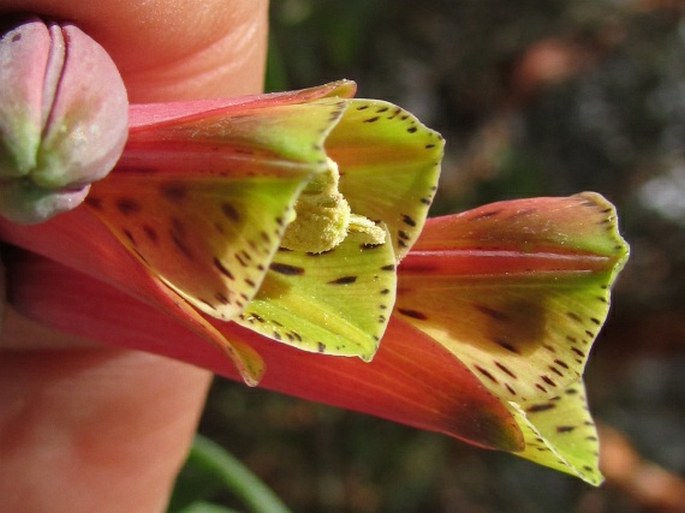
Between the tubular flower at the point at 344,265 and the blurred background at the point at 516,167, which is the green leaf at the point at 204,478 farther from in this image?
the blurred background at the point at 516,167

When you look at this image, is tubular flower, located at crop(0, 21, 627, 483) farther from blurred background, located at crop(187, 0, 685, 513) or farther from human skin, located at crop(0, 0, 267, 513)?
blurred background, located at crop(187, 0, 685, 513)

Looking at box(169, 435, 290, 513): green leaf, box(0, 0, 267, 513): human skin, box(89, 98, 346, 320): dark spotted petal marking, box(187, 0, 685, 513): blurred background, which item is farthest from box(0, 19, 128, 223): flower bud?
box(187, 0, 685, 513): blurred background

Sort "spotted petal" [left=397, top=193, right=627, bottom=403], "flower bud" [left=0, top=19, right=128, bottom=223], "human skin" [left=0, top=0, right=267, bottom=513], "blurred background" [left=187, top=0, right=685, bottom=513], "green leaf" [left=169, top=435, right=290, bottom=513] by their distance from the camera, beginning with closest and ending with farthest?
"flower bud" [left=0, top=19, right=128, bottom=223] → "spotted petal" [left=397, top=193, right=627, bottom=403] → "human skin" [left=0, top=0, right=267, bottom=513] → "green leaf" [left=169, top=435, right=290, bottom=513] → "blurred background" [left=187, top=0, right=685, bottom=513]

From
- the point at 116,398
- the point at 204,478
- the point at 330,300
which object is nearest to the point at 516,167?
the point at 204,478

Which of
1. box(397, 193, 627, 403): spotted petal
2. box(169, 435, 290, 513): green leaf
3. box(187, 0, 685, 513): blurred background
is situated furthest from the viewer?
box(187, 0, 685, 513): blurred background

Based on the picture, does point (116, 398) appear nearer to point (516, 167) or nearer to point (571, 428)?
point (571, 428)

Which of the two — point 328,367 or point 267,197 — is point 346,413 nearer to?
point 328,367

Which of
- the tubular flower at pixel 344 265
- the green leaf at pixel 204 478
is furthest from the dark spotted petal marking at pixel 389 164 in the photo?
the green leaf at pixel 204 478
